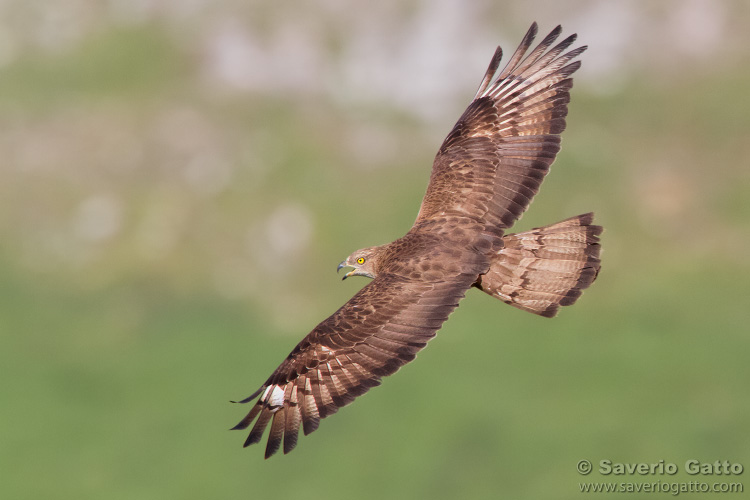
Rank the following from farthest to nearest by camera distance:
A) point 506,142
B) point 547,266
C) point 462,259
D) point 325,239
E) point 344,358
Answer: point 325,239
point 506,142
point 547,266
point 462,259
point 344,358

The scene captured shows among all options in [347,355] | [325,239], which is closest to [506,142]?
[347,355]

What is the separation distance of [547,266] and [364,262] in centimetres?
253

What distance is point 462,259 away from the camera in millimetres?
16438

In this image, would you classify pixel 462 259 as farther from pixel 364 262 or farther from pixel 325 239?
pixel 325 239

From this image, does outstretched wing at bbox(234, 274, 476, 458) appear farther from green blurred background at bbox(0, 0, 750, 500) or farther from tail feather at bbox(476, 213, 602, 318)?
green blurred background at bbox(0, 0, 750, 500)

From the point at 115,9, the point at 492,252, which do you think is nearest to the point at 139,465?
the point at 115,9

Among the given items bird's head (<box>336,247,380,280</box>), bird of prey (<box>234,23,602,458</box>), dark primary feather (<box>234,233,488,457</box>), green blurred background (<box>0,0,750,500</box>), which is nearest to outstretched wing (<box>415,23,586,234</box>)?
bird of prey (<box>234,23,602,458</box>)

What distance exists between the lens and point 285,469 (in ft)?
234

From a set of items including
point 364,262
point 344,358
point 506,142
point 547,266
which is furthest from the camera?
point 506,142

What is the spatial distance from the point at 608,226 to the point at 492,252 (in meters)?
66.0

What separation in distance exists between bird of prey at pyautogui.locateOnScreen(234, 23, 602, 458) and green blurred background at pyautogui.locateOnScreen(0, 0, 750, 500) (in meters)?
52.5

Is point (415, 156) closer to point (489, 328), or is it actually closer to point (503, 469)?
point (489, 328)

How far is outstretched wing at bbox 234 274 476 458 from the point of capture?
1509 centimetres

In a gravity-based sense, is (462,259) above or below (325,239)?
below
